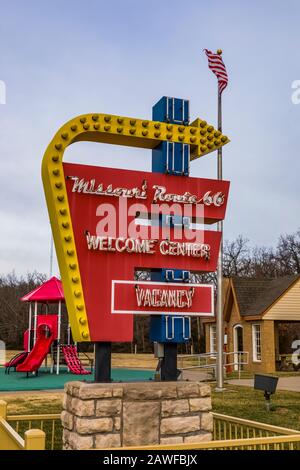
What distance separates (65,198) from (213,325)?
83.3 ft

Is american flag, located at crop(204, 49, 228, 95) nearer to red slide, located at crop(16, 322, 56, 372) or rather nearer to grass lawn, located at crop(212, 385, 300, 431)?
grass lawn, located at crop(212, 385, 300, 431)

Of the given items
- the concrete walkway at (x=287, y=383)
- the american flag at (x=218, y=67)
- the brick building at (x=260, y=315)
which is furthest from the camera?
the brick building at (x=260, y=315)

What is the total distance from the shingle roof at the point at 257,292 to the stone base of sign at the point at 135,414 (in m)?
19.9

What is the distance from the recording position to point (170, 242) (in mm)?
6875

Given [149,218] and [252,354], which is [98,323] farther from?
[252,354]

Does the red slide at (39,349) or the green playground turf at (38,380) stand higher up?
the red slide at (39,349)

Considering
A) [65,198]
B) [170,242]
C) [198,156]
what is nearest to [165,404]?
[170,242]

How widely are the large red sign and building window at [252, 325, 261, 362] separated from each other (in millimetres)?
20356

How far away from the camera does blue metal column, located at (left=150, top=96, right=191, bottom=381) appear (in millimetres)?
6707

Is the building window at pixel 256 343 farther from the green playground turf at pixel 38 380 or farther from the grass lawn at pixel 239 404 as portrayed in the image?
→ the grass lawn at pixel 239 404

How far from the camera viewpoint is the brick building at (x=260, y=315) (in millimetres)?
25531

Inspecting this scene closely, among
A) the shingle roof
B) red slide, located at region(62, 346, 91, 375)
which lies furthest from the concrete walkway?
red slide, located at region(62, 346, 91, 375)

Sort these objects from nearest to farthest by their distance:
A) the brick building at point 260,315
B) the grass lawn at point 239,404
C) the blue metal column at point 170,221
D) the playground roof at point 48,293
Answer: the blue metal column at point 170,221 < the grass lawn at point 239,404 < the playground roof at point 48,293 < the brick building at point 260,315

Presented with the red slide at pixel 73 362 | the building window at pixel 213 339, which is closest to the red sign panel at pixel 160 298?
the red slide at pixel 73 362
